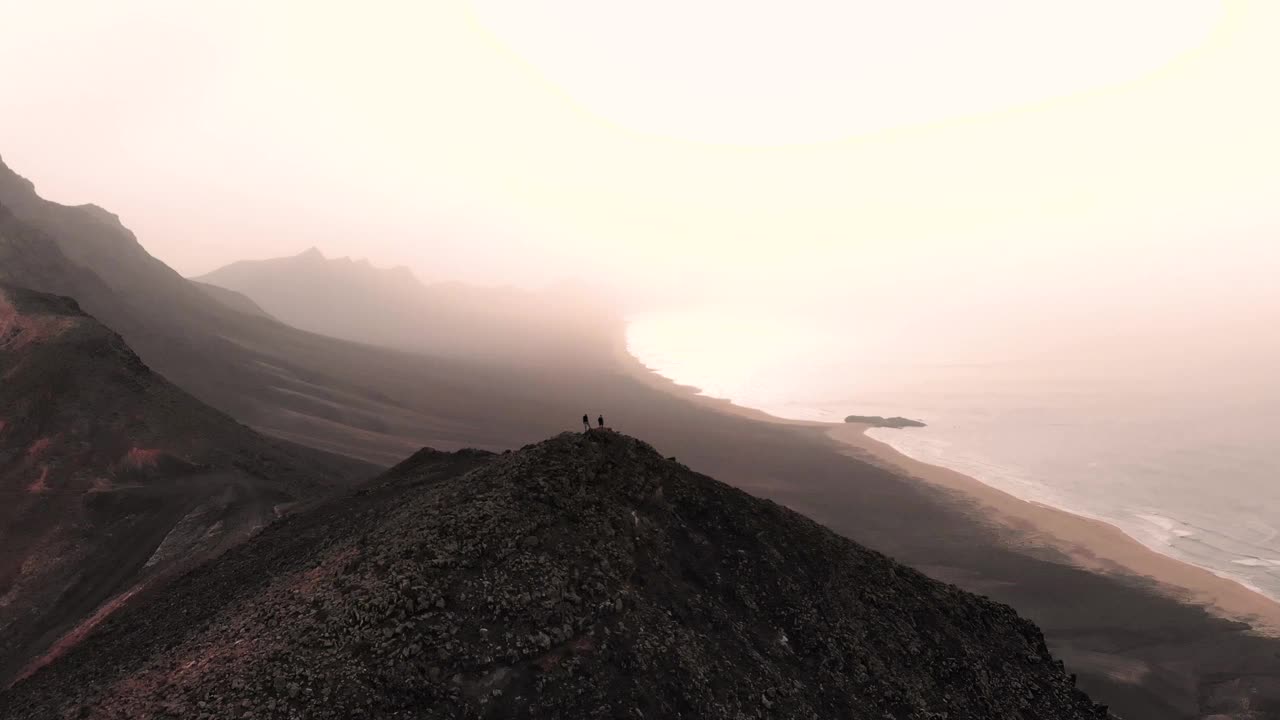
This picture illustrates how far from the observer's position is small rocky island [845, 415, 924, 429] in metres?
74.0

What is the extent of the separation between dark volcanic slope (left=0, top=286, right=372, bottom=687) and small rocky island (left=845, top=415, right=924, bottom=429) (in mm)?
66353

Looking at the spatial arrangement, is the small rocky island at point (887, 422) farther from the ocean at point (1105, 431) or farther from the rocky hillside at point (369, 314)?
the rocky hillside at point (369, 314)

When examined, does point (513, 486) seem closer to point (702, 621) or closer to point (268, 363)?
point (702, 621)

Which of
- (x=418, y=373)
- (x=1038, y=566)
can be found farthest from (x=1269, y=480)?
(x=418, y=373)

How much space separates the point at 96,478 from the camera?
82.5ft

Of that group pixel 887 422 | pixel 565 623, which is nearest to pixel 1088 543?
pixel 887 422

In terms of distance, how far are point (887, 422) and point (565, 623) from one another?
238 feet

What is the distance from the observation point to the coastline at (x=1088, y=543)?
31625 mm

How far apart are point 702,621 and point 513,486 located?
6.37m

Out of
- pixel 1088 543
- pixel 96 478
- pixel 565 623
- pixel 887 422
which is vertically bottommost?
pixel 1088 543

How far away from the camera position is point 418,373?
278 ft

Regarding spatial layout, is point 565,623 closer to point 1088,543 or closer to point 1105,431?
point 1088,543

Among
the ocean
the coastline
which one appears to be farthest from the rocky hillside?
the coastline

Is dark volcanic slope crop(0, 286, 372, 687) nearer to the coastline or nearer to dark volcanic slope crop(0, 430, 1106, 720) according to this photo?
dark volcanic slope crop(0, 430, 1106, 720)
